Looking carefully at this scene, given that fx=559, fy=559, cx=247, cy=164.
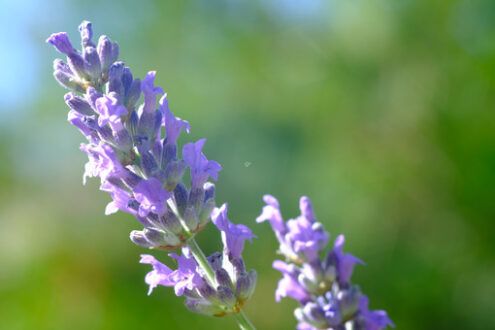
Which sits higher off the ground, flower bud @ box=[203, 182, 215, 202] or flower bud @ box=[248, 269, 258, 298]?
flower bud @ box=[203, 182, 215, 202]

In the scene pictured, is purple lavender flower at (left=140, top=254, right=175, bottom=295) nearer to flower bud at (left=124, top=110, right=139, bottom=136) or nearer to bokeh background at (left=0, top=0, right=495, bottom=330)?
flower bud at (left=124, top=110, right=139, bottom=136)

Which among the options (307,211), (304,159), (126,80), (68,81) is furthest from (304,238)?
(304,159)

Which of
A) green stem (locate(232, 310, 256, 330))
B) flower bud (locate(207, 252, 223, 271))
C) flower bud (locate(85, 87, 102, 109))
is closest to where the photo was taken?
green stem (locate(232, 310, 256, 330))

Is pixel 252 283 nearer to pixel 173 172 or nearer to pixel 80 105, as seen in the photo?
pixel 173 172

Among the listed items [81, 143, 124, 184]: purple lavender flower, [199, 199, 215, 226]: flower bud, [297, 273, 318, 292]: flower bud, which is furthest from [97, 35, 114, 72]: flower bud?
[297, 273, 318, 292]: flower bud

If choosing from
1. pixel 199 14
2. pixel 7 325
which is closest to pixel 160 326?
pixel 7 325

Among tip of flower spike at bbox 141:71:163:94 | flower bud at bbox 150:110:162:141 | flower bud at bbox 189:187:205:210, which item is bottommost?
flower bud at bbox 189:187:205:210
